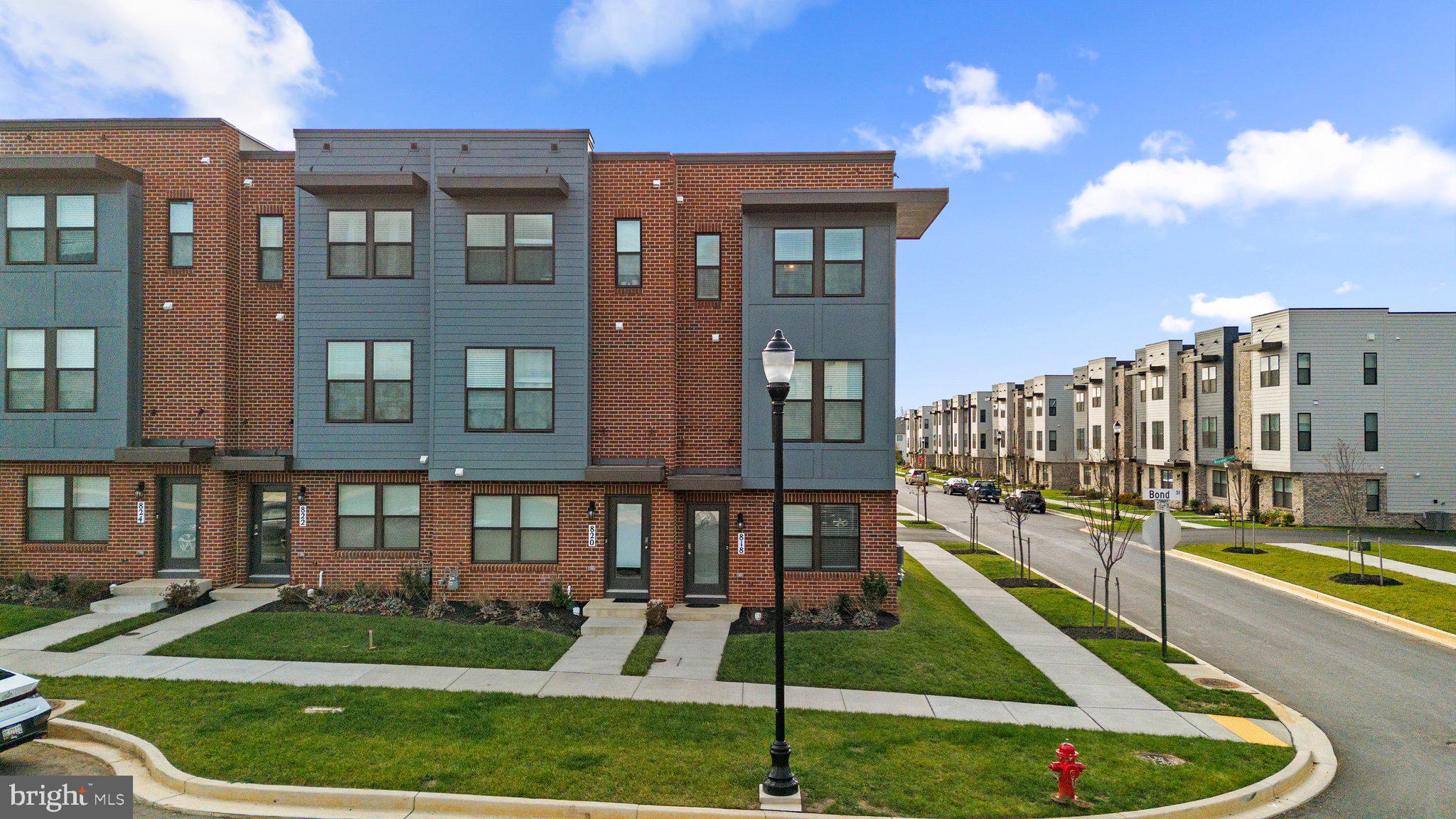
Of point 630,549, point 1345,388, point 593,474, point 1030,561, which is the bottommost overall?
point 1030,561

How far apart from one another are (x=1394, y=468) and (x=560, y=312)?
42.1 metres

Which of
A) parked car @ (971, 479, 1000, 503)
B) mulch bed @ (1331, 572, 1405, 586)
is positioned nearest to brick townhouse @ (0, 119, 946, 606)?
mulch bed @ (1331, 572, 1405, 586)

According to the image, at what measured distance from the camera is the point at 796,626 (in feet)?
47.8

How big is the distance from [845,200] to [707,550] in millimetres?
8503

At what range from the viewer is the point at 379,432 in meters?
16.3

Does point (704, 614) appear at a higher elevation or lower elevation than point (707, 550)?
lower

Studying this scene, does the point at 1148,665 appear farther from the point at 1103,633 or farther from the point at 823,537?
the point at 823,537

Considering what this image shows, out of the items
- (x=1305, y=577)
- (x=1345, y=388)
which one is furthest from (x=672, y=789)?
(x=1345, y=388)

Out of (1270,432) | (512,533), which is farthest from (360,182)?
(1270,432)

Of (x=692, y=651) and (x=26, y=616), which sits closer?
(x=692, y=651)

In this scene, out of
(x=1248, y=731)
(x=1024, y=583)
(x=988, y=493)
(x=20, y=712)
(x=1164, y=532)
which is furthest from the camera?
(x=988, y=493)

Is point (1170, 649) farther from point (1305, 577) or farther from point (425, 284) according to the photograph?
point (425, 284)

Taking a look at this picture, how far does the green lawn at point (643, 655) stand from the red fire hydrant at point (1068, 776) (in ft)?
21.2

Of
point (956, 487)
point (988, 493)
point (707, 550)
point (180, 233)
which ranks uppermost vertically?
point (180, 233)
